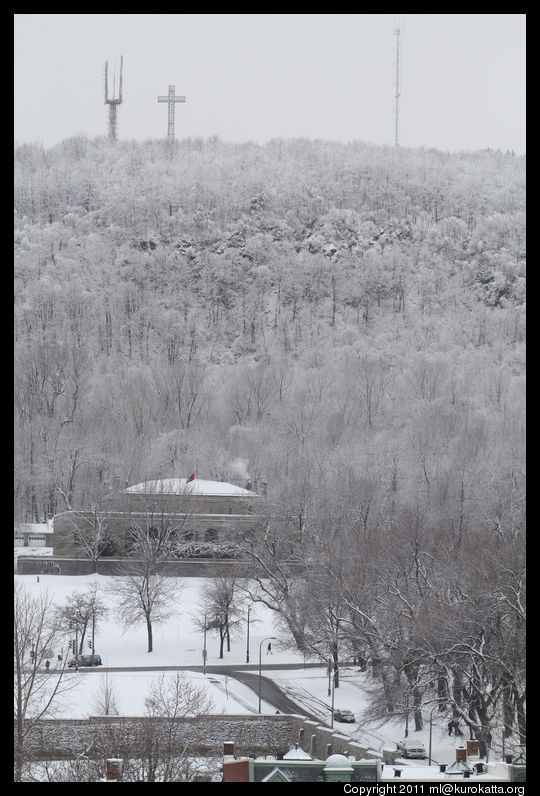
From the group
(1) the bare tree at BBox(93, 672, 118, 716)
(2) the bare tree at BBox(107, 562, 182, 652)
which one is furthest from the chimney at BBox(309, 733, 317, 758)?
(2) the bare tree at BBox(107, 562, 182, 652)

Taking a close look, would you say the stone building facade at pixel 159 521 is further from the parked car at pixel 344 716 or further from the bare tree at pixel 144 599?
the parked car at pixel 344 716

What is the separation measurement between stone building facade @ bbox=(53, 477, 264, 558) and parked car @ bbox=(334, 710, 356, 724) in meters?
18.0

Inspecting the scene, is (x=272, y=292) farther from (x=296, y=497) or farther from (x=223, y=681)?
(x=223, y=681)

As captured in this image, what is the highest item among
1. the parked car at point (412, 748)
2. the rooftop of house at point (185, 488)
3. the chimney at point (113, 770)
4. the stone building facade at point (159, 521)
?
the rooftop of house at point (185, 488)

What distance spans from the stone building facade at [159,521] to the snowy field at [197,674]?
260cm

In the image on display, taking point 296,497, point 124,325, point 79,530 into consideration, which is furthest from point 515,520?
point 124,325

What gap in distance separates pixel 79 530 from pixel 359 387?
4185cm

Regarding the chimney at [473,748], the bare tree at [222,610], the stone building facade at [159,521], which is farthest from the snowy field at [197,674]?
the stone building facade at [159,521]

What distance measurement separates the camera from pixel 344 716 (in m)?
32.7

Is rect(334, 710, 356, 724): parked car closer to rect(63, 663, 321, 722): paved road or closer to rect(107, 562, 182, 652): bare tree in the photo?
rect(63, 663, 321, 722): paved road

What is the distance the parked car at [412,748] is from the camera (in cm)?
2825

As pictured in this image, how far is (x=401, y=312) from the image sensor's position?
161 meters

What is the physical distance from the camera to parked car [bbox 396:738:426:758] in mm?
28252

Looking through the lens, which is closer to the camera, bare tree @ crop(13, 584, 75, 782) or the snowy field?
bare tree @ crop(13, 584, 75, 782)
